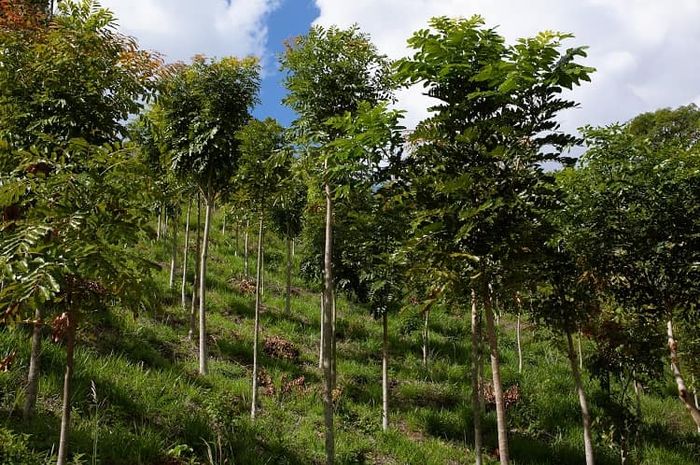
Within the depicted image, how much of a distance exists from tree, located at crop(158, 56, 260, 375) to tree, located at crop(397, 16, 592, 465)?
7.83m

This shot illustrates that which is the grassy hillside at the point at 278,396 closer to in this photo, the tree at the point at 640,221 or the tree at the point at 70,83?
the tree at the point at 70,83

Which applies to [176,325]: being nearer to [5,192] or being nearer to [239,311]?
[239,311]

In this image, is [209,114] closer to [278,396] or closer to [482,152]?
[278,396]

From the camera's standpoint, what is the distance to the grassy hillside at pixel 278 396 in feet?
23.9

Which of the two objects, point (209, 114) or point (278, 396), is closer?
point (209, 114)

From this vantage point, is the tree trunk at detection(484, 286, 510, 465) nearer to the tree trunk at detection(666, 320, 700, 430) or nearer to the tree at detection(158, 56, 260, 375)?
the tree trunk at detection(666, 320, 700, 430)

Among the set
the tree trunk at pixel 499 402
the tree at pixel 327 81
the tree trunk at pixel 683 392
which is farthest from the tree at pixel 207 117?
the tree trunk at pixel 683 392

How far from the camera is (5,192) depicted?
3.72m

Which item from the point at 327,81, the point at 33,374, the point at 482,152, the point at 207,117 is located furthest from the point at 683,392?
the point at 207,117

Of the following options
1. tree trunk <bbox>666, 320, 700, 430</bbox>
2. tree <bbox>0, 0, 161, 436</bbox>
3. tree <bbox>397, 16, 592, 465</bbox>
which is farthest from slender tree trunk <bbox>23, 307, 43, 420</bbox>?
tree trunk <bbox>666, 320, 700, 430</bbox>

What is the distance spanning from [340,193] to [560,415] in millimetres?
11932

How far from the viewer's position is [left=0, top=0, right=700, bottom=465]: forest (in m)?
3.94

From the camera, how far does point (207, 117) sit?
11.1 m

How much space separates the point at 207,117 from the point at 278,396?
690 centimetres
